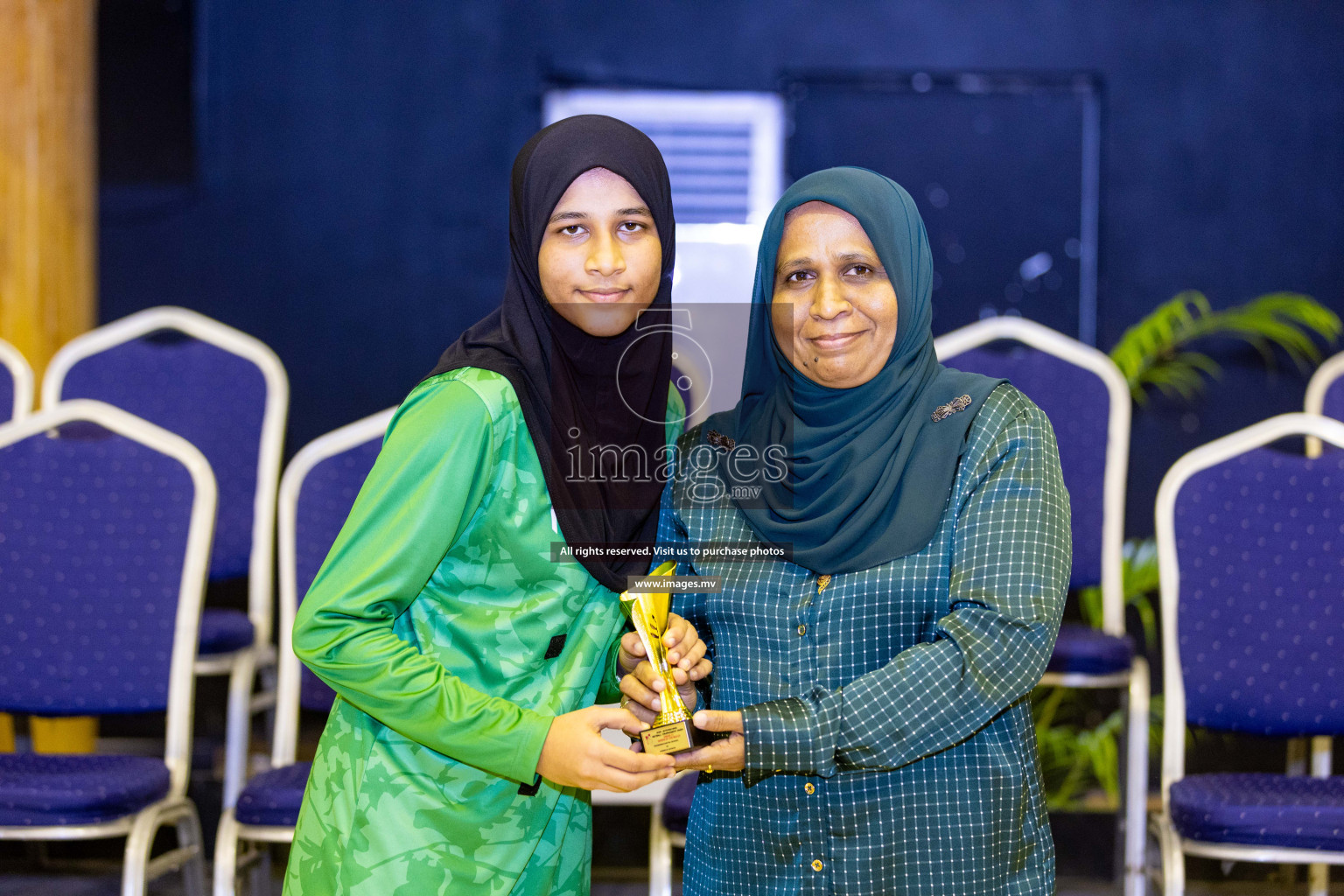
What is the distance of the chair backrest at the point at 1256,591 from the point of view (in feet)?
6.44

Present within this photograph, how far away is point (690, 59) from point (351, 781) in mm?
3668

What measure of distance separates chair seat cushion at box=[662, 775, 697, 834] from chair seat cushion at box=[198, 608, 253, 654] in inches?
44.5

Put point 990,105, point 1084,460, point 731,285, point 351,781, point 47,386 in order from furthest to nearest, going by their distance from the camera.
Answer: point 990,105, point 47,386, point 1084,460, point 731,285, point 351,781

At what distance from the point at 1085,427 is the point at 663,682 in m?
1.67

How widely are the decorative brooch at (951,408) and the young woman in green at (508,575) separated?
29cm

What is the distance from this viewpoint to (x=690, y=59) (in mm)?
4355

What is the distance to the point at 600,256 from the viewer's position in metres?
1.17

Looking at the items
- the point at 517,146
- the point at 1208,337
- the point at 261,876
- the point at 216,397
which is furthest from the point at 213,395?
the point at 1208,337

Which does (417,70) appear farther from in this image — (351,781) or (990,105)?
(351,781)

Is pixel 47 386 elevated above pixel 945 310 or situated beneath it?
situated beneath

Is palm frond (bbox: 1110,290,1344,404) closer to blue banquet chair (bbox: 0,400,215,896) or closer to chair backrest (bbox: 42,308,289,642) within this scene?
chair backrest (bbox: 42,308,289,642)

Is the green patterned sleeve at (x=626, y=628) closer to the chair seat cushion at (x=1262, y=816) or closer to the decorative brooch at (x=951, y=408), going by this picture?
the decorative brooch at (x=951, y=408)

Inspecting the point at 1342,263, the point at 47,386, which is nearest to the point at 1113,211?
the point at 1342,263

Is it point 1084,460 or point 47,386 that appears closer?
point 1084,460
